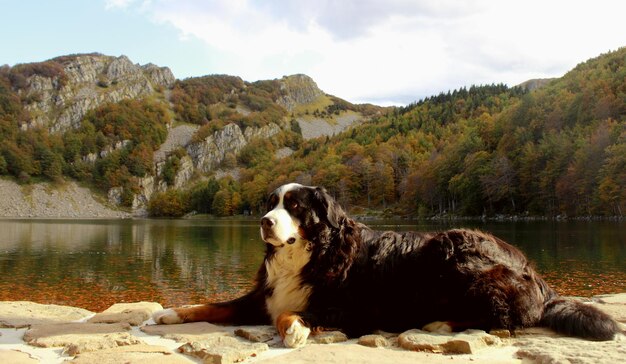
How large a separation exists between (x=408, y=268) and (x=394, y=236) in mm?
495

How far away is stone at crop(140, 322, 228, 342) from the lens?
17.9 ft

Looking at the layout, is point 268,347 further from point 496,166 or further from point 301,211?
point 496,166

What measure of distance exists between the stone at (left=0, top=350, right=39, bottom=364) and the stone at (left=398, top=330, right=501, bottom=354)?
3.49m

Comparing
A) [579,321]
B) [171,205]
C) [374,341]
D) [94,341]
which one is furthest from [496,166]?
[171,205]

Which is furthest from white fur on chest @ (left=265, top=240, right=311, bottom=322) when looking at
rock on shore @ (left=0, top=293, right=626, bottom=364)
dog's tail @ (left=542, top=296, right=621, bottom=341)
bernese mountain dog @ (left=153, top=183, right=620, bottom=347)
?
dog's tail @ (left=542, top=296, right=621, bottom=341)

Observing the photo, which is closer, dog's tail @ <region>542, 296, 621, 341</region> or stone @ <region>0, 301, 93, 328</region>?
dog's tail @ <region>542, 296, 621, 341</region>

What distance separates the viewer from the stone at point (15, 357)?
14.5 ft

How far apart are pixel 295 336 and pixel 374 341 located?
2.61ft

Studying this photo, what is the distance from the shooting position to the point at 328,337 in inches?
204

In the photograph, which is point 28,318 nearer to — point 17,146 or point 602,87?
point 602,87

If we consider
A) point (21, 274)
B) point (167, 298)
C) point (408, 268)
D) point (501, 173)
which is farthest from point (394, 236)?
point (501, 173)

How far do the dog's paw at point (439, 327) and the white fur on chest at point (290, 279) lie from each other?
139 centimetres

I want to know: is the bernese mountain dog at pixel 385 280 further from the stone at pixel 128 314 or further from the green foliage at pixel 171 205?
the green foliage at pixel 171 205

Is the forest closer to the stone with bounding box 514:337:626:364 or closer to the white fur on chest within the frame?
the white fur on chest
